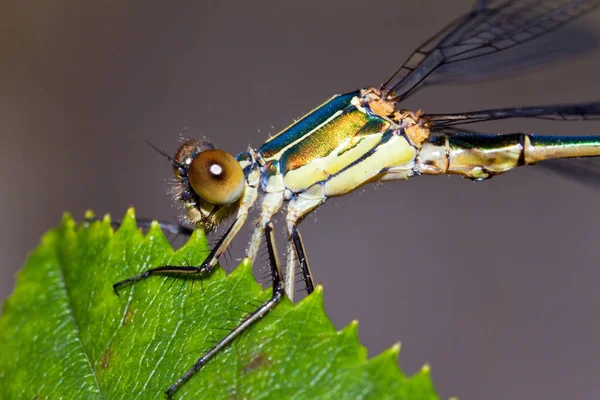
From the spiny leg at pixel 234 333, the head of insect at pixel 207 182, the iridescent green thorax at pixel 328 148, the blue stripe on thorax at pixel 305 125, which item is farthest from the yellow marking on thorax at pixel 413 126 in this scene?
the spiny leg at pixel 234 333

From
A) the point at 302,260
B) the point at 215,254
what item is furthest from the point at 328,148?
the point at 215,254

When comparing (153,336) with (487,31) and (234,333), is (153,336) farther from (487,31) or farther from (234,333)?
(487,31)

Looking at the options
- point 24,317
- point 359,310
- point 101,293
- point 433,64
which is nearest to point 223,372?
point 101,293

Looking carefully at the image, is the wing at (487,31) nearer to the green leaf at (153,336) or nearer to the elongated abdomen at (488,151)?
the elongated abdomen at (488,151)

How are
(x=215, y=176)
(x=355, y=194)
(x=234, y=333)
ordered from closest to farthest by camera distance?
1. (x=234, y=333)
2. (x=215, y=176)
3. (x=355, y=194)

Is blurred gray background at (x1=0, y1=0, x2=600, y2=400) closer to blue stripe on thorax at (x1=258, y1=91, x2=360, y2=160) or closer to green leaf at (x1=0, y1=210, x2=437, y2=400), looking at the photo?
blue stripe on thorax at (x1=258, y1=91, x2=360, y2=160)

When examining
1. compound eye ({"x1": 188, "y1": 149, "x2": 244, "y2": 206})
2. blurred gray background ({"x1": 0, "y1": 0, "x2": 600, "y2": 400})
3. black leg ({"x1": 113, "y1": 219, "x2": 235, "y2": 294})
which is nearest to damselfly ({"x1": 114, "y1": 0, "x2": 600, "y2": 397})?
compound eye ({"x1": 188, "y1": 149, "x2": 244, "y2": 206})

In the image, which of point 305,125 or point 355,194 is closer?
point 305,125
